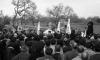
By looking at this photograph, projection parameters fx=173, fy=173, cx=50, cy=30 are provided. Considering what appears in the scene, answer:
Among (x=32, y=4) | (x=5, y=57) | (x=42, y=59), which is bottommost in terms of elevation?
(x=5, y=57)

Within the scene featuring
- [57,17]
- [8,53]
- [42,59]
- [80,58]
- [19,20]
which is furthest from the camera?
[57,17]

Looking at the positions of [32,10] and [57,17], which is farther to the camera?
[57,17]

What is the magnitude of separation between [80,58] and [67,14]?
199 feet

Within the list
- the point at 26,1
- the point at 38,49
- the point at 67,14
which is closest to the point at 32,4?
the point at 26,1

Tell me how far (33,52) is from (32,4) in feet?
133

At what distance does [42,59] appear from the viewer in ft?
13.8

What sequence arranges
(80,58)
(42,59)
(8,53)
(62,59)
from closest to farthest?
1. (42,59)
2. (80,58)
3. (62,59)
4. (8,53)

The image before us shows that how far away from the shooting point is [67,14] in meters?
64.6

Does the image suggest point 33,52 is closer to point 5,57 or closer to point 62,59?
point 5,57

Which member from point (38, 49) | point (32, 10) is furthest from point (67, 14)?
point (38, 49)

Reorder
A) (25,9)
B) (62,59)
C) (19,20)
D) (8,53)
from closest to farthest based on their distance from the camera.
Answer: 1. (62,59)
2. (8,53)
3. (25,9)
4. (19,20)

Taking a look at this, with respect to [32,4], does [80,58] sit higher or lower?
lower

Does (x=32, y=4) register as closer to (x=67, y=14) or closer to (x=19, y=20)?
(x=19, y=20)

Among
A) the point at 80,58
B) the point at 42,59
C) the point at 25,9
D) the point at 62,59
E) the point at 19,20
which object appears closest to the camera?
the point at 42,59
